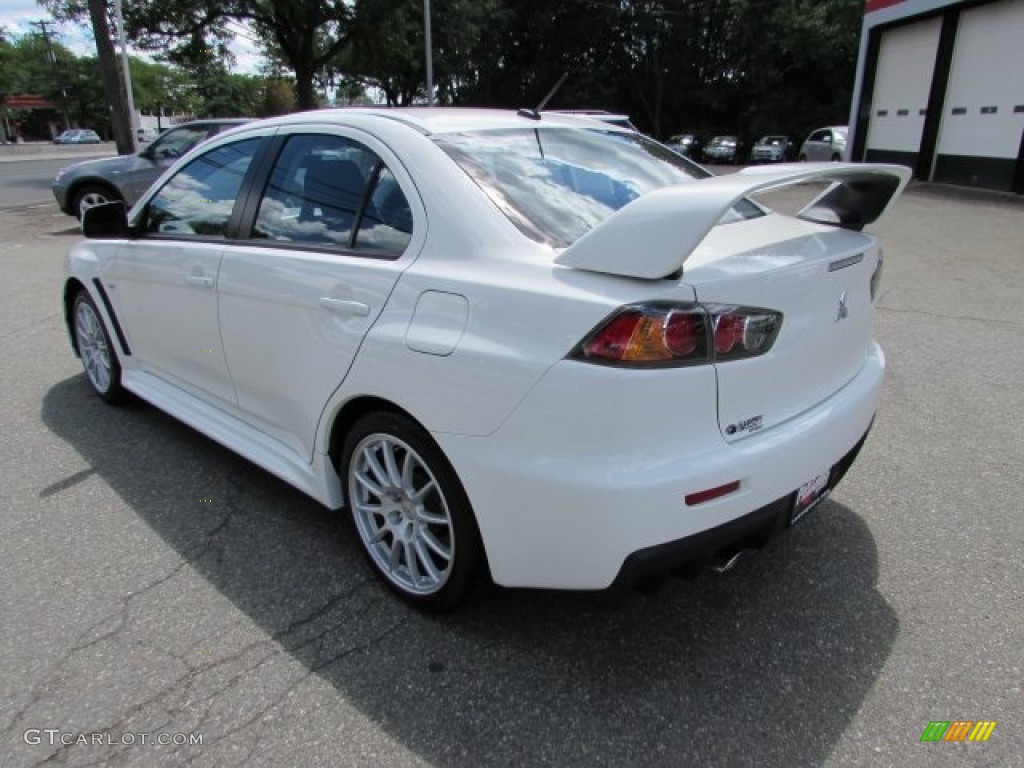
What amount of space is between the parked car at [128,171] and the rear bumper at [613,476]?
1138 centimetres

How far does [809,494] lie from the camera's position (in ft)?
7.80

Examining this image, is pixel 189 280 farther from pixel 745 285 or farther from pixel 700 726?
pixel 700 726

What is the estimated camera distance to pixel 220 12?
24141 millimetres

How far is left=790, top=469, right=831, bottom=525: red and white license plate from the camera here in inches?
91.0

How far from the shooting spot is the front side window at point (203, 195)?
3303 mm

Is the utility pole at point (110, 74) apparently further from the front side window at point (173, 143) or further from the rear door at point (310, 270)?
the rear door at point (310, 270)

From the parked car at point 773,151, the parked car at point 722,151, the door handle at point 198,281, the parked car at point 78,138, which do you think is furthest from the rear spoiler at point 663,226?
the parked car at point 78,138

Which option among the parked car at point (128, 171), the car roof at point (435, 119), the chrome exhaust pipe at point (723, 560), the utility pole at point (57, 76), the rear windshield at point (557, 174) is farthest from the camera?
the utility pole at point (57, 76)

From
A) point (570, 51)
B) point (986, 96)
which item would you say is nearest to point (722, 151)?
point (570, 51)

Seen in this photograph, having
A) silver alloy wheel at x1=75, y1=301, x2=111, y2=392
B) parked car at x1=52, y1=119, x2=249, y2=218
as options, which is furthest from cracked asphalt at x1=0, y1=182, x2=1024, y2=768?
parked car at x1=52, y1=119, x2=249, y2=218

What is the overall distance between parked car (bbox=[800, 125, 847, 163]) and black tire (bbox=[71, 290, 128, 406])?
25079 mm

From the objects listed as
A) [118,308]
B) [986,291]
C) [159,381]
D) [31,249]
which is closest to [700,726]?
[159,381]

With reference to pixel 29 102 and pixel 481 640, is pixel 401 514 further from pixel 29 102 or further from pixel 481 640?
pixel 29 102

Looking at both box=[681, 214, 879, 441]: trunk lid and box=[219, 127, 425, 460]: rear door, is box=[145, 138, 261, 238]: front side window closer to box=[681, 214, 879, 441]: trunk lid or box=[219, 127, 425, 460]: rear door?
box=[219, 127, 425, 460]: rear door
